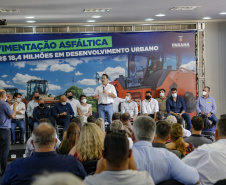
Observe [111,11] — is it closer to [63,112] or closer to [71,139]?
[63,112]

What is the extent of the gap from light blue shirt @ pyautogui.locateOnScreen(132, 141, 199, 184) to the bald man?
816 cm

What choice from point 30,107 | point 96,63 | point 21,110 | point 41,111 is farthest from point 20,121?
point 96,63

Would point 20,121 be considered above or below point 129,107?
below

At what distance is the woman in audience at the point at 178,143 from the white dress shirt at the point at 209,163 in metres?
1.20

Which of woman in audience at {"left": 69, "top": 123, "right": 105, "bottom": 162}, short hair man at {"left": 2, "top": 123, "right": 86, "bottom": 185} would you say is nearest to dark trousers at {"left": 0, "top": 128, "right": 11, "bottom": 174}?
woman in audience at {"left": 69, "top": 123, "right": 105, "bottom": 162}

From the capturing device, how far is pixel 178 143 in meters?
4.52

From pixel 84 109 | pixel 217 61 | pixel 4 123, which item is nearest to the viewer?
pixel 4 123

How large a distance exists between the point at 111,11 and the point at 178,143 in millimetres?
6980

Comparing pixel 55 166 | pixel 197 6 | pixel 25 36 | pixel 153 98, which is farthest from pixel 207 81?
pixel 55 166

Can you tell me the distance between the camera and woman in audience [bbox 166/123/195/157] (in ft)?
14.6

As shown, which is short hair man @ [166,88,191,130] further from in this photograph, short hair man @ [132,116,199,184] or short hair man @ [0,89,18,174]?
short hair man @ [132,116,199,184]

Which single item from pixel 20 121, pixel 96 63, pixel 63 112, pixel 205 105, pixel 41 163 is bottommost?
pixel 20 121

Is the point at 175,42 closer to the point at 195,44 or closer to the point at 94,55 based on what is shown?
the point at 195,44

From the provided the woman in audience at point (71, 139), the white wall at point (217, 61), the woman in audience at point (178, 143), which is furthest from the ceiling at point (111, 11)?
the woman in audience at point (178, 143)
